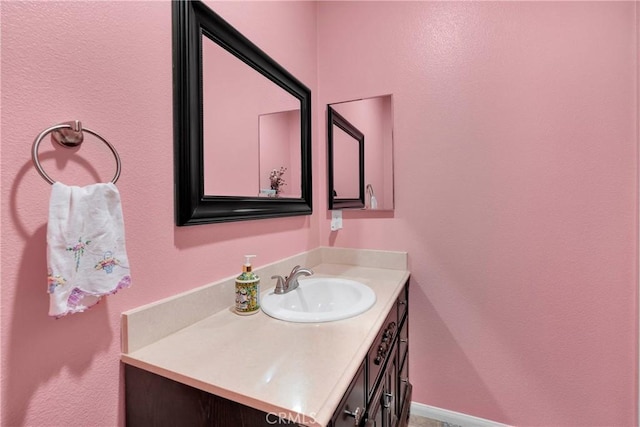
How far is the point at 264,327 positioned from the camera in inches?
34.3

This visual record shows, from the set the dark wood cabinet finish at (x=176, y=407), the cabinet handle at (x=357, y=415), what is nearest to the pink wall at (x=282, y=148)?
the dark wood cabinet finish at (x=176, y=407)

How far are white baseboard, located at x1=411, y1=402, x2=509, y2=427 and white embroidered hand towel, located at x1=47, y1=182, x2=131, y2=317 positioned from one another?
5.47 feet

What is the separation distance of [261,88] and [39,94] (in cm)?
80

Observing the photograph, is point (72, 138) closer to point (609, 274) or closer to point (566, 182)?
point (566, 182)

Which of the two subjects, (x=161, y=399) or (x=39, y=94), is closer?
(x=39, y=94)

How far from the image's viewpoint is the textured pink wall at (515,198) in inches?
48.7

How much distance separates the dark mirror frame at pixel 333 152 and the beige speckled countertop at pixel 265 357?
812 millimetres

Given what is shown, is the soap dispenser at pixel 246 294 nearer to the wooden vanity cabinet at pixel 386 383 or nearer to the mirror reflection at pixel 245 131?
the mirror reflection at pixel 245 131

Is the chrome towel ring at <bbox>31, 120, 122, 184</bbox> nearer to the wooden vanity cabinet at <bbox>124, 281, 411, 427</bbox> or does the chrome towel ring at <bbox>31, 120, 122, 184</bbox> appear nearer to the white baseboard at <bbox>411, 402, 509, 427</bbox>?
the wooden vanity cabinet at <bbox>124, 281, 411, 427</bbox>

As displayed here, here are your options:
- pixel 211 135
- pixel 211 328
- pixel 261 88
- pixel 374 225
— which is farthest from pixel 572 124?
pixel 211 328

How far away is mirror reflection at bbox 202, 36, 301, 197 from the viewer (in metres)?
0.96

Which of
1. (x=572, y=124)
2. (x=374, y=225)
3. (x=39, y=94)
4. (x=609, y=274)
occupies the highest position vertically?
(x=572, y=124)

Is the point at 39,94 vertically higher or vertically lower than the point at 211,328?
higher

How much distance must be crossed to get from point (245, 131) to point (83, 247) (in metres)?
0.71
